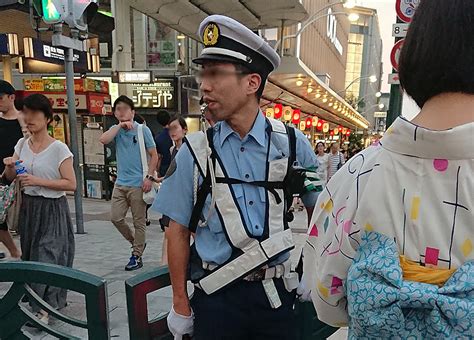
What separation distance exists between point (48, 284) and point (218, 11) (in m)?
7.47

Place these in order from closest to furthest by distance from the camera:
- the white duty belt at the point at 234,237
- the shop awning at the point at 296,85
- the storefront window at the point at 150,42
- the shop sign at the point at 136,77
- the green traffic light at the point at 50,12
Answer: the white duty belt at the point at 234,237
the green traffic light at the point at 50,12
the shop sign at the point at 136,77
the shop awning at the point at 296,85
the storefront window at the point at 150,42

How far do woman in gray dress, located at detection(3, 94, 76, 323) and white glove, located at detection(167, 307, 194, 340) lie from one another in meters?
1.80

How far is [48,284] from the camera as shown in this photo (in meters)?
1.79

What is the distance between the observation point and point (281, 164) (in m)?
1.54

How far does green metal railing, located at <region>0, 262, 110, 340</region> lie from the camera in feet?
5.68

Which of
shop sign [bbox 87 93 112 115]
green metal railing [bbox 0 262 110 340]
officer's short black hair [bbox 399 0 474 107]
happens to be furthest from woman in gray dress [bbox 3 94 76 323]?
shop sign [bbox 87 93 112 115]

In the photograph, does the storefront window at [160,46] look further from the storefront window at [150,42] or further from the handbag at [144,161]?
the handbag at [144,161]

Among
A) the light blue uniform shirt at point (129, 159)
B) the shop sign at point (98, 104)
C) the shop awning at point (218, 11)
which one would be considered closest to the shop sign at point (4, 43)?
the shop sign at point (98, 104)

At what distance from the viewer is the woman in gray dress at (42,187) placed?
2881 millimetres

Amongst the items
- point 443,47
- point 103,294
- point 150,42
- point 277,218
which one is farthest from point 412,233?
point 150,42

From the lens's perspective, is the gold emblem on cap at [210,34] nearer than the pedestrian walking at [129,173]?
Yes

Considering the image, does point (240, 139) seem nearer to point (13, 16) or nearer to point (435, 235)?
point (435, 235)

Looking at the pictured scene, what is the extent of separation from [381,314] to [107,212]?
7.78m

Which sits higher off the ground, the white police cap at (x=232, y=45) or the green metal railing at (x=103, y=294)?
the white police cap at (x=232, y=45)
